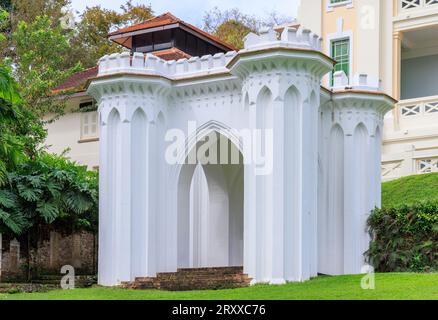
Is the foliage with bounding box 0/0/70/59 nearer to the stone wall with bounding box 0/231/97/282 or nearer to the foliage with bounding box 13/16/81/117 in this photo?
the foliage with bounding box 13/16/81/117

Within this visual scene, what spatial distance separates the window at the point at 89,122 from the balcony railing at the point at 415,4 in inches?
463

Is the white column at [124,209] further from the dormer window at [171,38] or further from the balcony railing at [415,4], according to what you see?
the balcony railing at [415,4]

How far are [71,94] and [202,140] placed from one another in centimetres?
1288

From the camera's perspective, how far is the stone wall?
27.5m

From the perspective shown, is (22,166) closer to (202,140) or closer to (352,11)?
(202,140)

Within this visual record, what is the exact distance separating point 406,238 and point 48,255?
10391mm

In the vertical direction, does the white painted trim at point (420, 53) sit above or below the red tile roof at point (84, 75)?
above

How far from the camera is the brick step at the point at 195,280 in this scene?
73.3 feet

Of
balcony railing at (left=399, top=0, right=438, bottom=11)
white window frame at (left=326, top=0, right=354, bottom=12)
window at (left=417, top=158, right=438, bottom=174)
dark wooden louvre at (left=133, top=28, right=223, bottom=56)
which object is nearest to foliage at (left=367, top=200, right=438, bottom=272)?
window at (left=417, top=158, right=438, bottom=174)

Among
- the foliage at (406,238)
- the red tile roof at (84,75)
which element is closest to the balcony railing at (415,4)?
the red tile roof at (84,75)

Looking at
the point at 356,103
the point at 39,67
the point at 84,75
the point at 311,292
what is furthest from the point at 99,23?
the point at 311,292

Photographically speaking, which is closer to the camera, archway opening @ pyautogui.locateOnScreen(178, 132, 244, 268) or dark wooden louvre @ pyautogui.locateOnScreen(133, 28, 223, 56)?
archway opening @ pyautogui.locateOnScreen(178, 132, 244, 268)

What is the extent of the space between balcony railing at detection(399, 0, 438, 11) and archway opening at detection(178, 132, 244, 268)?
1145 centimetres

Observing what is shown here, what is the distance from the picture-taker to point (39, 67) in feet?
114
